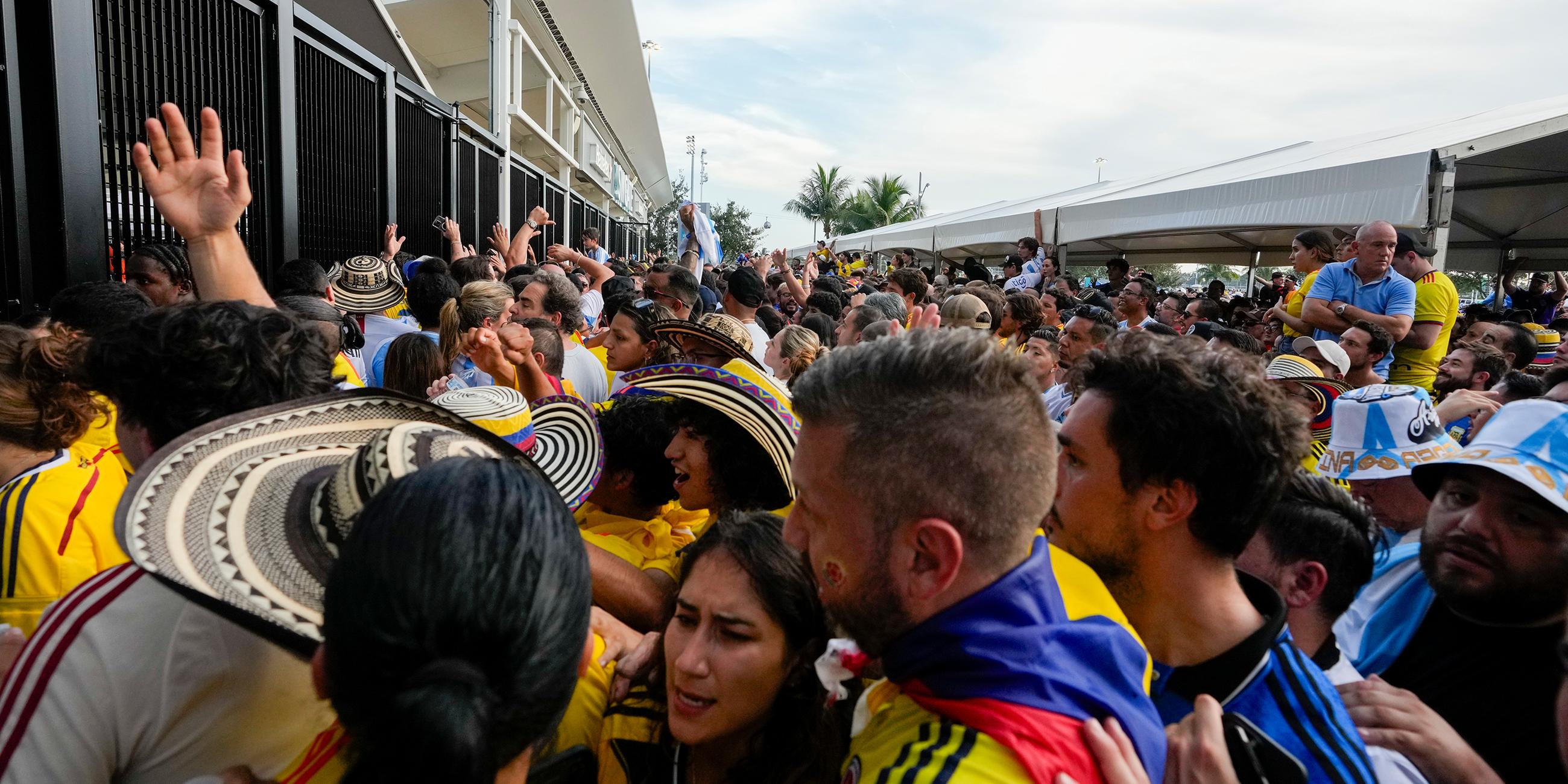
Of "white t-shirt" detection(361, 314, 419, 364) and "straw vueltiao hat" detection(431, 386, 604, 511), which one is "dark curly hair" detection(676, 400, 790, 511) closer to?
"straw vueltiao hat" detection(431, 386, 604, 511)

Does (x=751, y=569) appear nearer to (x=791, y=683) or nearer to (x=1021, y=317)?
(x=791, y=683)

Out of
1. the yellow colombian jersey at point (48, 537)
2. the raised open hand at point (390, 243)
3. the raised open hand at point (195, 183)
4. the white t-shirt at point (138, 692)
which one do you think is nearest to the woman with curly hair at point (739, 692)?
the white t-shirt at point (138, 692)

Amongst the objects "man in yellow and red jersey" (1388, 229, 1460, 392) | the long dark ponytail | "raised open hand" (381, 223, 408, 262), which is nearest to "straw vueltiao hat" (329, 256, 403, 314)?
"raised open hand" (381, 223, 408, 262)

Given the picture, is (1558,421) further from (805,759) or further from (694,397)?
(694,397)

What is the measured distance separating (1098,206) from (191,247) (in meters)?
10.1

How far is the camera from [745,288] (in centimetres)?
621

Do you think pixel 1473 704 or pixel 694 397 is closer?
pixel 1473 704

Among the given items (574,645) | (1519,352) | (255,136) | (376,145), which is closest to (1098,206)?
(1519,352)

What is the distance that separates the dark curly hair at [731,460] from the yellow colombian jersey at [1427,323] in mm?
5415

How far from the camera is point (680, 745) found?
1.81m

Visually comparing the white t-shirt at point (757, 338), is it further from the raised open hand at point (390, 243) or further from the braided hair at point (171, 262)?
the raised open hand at point (390, 243)

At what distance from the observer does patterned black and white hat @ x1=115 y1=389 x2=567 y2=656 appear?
1.20 m

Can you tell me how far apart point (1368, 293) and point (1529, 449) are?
436cm

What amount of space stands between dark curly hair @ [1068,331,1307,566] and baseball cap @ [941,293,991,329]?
3.89 meters
